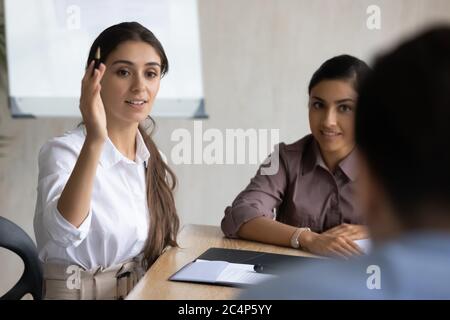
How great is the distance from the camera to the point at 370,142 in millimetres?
461

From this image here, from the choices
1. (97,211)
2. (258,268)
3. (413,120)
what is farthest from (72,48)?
(413,120)

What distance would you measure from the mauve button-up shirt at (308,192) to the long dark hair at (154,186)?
0.17 metres

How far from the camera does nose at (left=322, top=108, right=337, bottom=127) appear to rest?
1.66 m

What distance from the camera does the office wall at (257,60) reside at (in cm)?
258

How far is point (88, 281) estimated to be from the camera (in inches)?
52.2

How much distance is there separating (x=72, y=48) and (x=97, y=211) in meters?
1.25

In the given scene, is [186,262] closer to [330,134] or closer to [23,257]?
[23,257]

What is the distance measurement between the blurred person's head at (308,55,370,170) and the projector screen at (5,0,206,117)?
0.98 meters

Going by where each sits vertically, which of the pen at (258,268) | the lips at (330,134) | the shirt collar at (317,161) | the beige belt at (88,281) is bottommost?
the beige belt at (88,281)

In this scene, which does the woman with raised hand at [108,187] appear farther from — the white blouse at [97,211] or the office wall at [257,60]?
the office wall at [257,60]

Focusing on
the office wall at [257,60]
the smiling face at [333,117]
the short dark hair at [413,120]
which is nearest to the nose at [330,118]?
the smiling face at [333,117]
